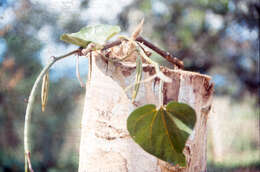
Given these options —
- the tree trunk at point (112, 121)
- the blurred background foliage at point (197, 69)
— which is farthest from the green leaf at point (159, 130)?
the blurred background foliage at point (197, 69)

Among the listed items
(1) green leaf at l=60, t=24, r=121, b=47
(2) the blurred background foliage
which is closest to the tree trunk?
(1) green leaf at l=60, t=24, r=121, b=47

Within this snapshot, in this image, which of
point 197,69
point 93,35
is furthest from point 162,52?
point 197,69

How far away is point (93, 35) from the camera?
283 millimetres

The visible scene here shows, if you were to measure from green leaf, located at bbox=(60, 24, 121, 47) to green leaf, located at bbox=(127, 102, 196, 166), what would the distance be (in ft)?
0.28

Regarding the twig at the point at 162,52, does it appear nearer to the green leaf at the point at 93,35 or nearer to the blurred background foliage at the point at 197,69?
the green leaf at the point at 93,35

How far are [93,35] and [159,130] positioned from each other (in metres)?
0.12

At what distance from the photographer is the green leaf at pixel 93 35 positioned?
273 millimetres

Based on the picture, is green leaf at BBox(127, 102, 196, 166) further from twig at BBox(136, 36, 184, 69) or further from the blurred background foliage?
the blurred background foliage

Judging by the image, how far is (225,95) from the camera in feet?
8.71

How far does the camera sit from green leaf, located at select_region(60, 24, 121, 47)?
0.27 meters

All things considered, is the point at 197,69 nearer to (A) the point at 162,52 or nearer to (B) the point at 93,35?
(A) the point at 162,52

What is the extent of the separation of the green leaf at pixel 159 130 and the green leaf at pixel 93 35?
3.4 inches

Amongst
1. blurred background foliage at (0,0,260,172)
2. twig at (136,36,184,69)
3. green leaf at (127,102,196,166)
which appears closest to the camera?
green leaf at (127,102,196,166)

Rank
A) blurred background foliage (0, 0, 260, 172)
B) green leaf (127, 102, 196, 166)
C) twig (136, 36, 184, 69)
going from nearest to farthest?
green leaf (127, 102, 196, 166) → twig (136, 36, 184, 69) → blurred background foliage (0, 0, 260, 172)
